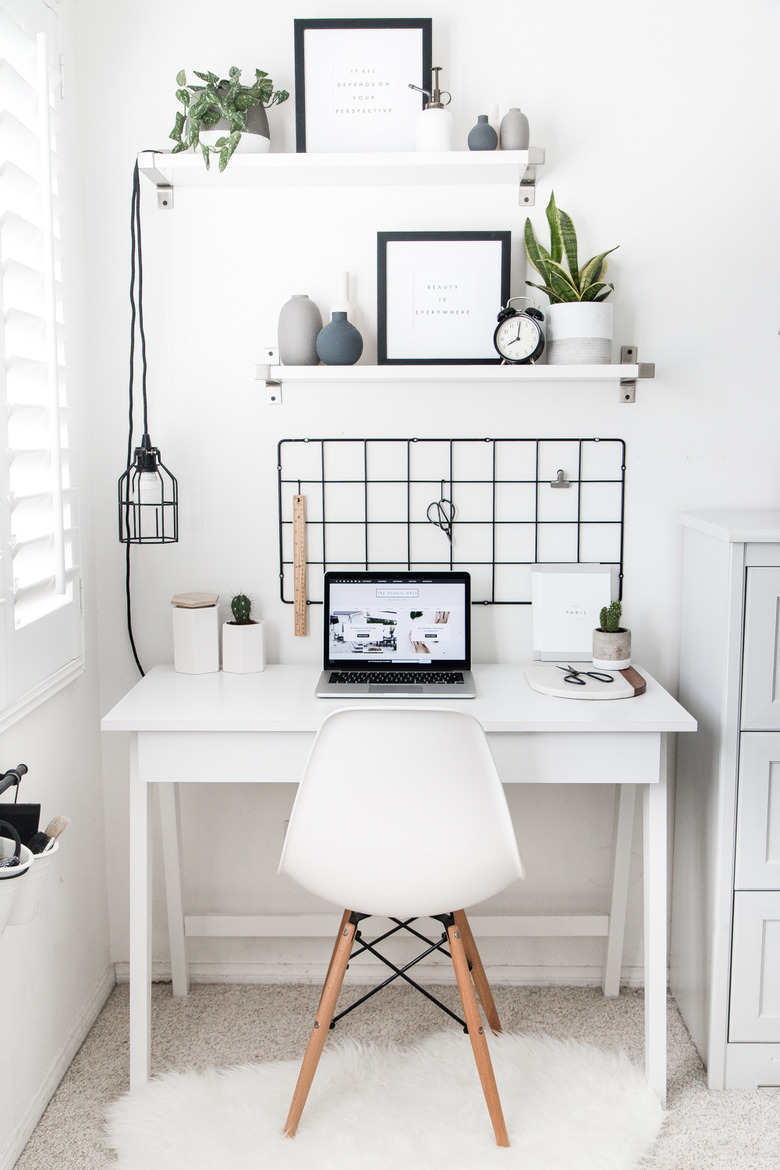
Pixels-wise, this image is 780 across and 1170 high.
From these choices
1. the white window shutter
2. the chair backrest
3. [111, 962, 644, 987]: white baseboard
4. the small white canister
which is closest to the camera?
the chair backrest

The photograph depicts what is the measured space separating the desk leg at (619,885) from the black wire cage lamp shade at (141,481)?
1.22 meters

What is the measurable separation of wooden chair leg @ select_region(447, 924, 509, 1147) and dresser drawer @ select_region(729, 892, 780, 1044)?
0.55 m

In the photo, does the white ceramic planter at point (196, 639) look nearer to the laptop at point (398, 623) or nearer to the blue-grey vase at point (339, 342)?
the laptop at point (398, 623)

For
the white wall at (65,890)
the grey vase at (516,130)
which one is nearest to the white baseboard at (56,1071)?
the white wall at (65,890)

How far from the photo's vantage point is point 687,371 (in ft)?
7.20

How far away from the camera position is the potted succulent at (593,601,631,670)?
2074mm

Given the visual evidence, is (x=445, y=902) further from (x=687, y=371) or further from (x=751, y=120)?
(x=751, y=120)

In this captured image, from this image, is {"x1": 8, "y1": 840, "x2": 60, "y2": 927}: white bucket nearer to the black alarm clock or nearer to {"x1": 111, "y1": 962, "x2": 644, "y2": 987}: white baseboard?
{"x1": 111, "y1": 962, "x2": 644, "y2": 987}: white baseboard

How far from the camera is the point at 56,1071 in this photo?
6.49 feet

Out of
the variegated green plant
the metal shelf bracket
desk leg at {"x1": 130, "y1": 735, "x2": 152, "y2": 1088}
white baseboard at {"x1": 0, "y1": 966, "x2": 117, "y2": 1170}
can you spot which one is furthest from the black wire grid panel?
white baseboard at {"x1": 0, "y1": 966, "x2": 117, "y2": 1170}

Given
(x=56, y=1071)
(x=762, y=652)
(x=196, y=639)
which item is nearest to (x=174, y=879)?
(x=56, y=1071)

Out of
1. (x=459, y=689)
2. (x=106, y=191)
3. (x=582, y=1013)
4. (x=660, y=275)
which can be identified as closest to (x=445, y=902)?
(x=459, y=689)

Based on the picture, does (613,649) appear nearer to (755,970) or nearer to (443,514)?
(443,514)

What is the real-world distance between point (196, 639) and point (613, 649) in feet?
3.10
